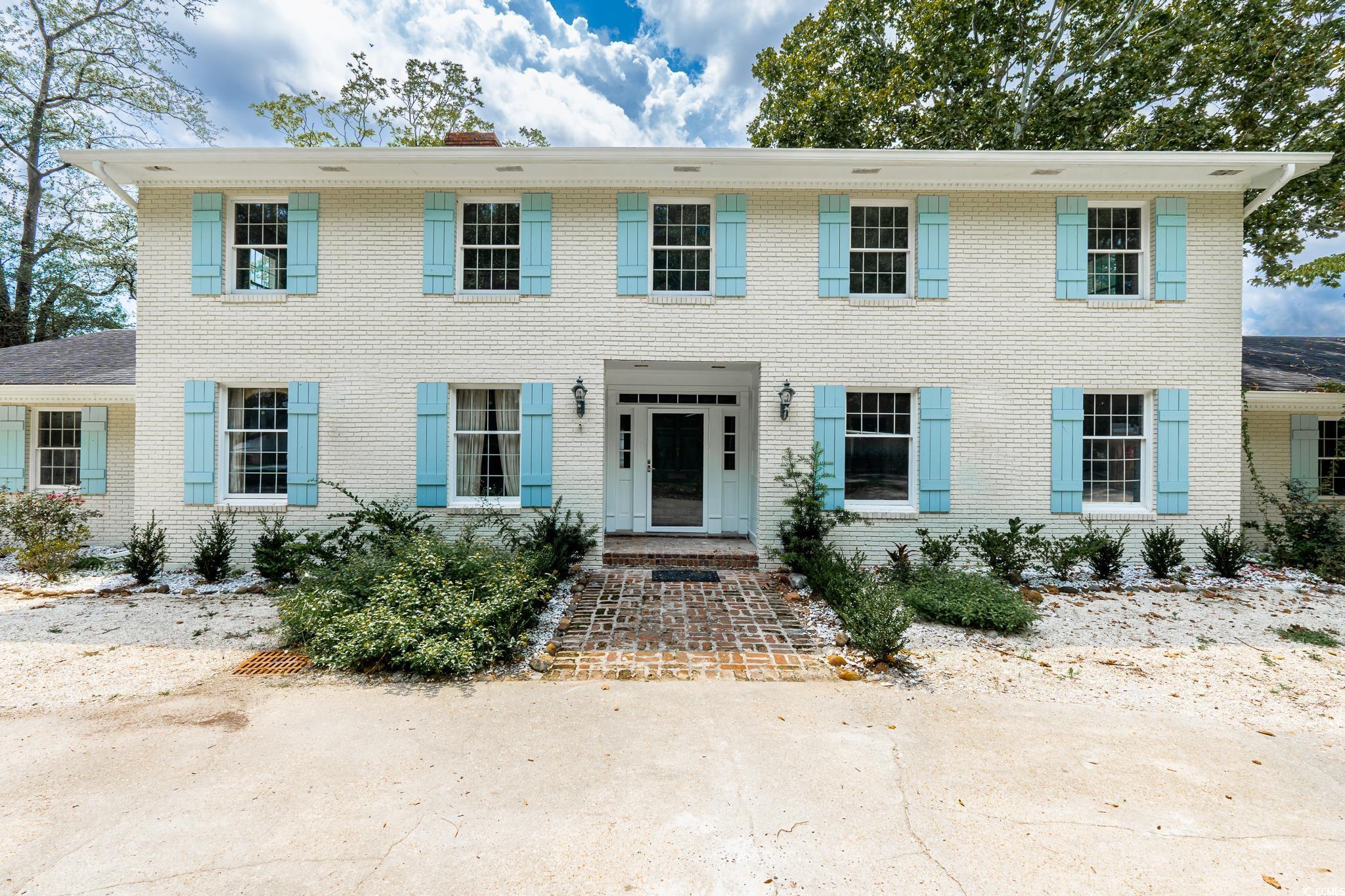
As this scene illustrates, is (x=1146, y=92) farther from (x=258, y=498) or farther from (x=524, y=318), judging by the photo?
(x=258, y=498)

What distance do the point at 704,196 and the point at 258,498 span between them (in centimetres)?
754

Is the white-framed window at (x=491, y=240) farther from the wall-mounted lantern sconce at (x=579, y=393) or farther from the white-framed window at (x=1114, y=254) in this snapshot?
the white-framed window at (x=1114, y=254)

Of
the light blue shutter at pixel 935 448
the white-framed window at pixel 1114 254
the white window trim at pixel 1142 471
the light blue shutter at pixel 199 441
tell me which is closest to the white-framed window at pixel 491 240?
the light blue shutter at pixel 199 441

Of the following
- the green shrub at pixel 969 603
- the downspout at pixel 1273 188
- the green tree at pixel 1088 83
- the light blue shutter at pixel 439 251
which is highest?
the green tree at pixel 1088 83

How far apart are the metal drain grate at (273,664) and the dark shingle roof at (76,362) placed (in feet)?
20.6

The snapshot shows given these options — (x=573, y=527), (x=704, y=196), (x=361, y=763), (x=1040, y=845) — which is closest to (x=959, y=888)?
(x=1040, y=845)

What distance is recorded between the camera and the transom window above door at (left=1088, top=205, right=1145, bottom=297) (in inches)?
297

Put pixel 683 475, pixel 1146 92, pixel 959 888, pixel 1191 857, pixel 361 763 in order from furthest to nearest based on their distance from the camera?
pixel 1146 92 → pixel 683 475 → pixel 361 763 → pixel 1191 857 → pixel 959 888

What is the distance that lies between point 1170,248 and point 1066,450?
303cm

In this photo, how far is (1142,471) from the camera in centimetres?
758

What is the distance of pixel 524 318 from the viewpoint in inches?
294

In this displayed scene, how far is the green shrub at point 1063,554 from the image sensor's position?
6.84 m

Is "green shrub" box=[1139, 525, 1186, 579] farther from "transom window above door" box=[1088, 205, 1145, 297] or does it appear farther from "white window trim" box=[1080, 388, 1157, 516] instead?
"transom window above door" box=[1088, 205, 1145, 297]

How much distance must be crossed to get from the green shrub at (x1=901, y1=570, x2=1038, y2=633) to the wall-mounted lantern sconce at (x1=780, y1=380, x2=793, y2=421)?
8.84ft
